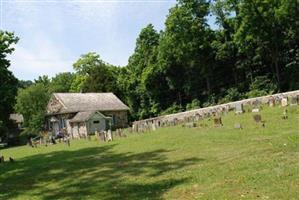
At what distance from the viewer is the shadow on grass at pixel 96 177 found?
15.1m

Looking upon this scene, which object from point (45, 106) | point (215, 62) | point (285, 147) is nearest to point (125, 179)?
point (285, 147)

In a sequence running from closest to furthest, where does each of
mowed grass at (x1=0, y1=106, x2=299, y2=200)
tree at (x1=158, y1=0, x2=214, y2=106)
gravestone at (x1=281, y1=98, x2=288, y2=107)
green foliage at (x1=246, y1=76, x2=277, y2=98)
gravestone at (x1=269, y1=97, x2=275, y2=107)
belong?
mowed grass at (x1=0, y1=106, x2=299, y2=200) → gravestone at (x1=281, y1=98, x2=288, y2=107) → gravestone at (x1=269, y1=97, x2=275, y2=107) → green foliage at (x1=246, y1=76, x2=277, y2=98) → tree at (x1=158, y1=0, x2=214, y2=106)

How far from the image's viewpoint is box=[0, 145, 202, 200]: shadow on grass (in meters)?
15.1

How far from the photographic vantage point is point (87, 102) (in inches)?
2302

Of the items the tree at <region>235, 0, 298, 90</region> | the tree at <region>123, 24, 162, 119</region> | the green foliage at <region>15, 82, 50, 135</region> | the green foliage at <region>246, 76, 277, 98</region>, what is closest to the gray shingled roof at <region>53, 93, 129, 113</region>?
the tree at <region>123, 24, 162, 119</region>

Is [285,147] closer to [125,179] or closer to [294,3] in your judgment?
[125,179]

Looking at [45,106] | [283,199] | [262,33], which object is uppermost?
[262,33]

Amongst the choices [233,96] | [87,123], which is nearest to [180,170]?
[87,123]

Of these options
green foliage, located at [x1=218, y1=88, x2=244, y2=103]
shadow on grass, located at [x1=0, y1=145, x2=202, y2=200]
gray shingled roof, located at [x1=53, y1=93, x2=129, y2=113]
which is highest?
gray shingled roof, located at [x1=53, y1=93, x2=129, y2=113]

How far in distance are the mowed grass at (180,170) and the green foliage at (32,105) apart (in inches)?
1368

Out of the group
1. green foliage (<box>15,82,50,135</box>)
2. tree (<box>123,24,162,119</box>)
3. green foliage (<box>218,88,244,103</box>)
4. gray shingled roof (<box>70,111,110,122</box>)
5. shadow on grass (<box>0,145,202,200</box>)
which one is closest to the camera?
shadow on grass (<box>0,145,202,200</box>)

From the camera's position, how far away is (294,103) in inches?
1339

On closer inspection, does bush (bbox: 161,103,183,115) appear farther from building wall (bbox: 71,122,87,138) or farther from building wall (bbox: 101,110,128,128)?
building wall (bbox: 71,122,87,138)

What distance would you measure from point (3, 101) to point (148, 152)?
34.4ft
